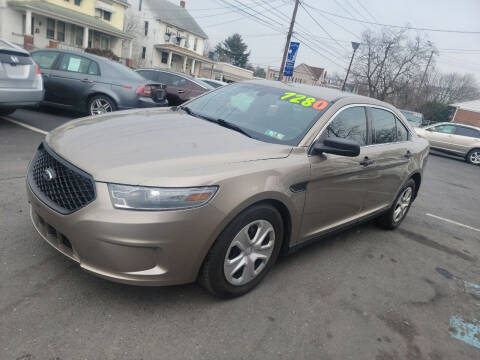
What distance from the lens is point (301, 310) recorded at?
279cm

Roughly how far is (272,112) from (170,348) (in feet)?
7.02

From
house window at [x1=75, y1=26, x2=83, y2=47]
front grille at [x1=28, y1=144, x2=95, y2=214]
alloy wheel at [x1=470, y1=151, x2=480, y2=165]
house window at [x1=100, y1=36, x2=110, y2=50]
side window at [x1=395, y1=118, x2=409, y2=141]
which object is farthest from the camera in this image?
house window at [x1=100, y1=36, x2=110, y2=50]

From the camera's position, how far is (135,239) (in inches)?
84.1

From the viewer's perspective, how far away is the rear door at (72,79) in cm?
791

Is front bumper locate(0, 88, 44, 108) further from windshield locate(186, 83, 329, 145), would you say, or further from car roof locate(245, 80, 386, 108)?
car roof locate(245, 80, 386, 108)

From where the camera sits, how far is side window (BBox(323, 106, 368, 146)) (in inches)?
130

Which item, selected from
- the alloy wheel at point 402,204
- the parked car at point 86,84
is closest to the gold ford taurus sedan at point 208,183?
the alloy wheel at point 402,204

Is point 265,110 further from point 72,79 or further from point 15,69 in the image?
point 72,79

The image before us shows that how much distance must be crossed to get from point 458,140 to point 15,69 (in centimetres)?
1676

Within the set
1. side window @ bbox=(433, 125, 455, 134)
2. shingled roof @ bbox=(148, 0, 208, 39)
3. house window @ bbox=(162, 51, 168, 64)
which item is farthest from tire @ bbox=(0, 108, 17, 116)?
shingled roof @ bbox=(148, 0, 208, 39)

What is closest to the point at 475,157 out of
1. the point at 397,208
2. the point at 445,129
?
the point at 445,129

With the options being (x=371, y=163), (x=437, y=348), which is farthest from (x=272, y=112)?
(x=437, y=348)

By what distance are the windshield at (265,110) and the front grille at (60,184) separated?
1.40 m

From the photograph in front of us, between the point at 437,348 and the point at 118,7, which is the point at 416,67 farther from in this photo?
the point at 437,348
